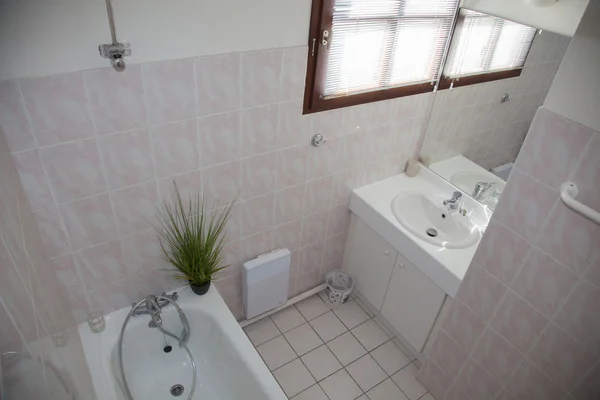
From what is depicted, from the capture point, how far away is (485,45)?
2.35 m

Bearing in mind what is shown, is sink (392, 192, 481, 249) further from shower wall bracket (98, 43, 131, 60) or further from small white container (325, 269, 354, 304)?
shower wall bracket (98, 43, 131, 60)

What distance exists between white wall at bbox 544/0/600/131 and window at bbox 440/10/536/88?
2.57 feet

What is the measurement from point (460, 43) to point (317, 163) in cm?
107

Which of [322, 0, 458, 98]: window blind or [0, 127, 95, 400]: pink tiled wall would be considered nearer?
[0, 127, 95, 400]: pink tiled wall

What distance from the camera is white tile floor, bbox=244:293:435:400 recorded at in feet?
8.08

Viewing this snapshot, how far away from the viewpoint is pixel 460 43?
7.86 ft

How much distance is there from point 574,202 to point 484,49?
1.25 metres

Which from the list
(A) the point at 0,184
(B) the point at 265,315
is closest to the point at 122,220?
(A) the point at 0,184

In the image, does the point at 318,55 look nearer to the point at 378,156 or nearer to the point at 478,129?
the point at 378,156

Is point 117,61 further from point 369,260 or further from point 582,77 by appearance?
point 369,260

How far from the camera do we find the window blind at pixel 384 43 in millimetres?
2018

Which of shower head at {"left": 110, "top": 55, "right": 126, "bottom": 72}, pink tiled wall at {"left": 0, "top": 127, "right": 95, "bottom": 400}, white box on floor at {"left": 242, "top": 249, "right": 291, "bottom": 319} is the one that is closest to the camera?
pink tiled wall at {"left": 0, "top": 127, "right": 95, "bottom": 400}

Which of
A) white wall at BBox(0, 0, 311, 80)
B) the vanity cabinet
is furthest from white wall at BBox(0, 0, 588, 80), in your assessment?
the vanity cabinet

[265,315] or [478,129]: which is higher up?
[478,129]
